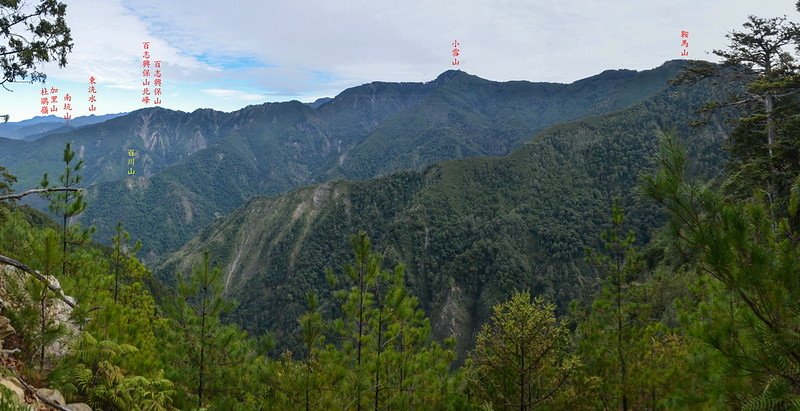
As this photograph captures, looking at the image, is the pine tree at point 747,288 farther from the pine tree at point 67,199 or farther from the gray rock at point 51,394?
the pine tree at point 67,199

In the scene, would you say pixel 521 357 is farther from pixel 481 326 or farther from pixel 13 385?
pixel 13 385

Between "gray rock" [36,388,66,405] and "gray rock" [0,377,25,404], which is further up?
"gray rock" [0,377,25,404]

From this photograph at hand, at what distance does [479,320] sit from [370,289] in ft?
341

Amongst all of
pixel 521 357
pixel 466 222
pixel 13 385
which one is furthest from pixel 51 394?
pixel 466 222

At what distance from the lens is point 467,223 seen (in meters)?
138

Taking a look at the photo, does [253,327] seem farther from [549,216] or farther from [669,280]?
[669,280]

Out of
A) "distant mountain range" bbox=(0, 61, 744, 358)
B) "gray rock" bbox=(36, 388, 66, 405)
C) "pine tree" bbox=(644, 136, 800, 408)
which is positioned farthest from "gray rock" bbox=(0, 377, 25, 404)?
"distant mountain range" bbox=(0, 61, 744, 358)

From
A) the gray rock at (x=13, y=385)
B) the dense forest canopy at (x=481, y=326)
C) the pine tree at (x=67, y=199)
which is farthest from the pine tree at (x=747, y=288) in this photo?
the pine tree at (x=67, y=199)

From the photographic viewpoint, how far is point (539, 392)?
9.33 meters

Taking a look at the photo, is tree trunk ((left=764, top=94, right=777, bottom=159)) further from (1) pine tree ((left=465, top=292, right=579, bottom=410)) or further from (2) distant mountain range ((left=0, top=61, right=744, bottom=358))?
(2) distant mountain range ((left=0, top=61, right=744, bottom=358))

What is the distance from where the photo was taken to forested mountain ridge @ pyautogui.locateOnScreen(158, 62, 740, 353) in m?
117

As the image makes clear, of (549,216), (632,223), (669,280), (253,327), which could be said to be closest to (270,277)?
(253,327)

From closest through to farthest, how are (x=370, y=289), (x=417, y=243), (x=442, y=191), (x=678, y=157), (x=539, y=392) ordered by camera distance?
(x=678, y=157) < (x=539, y=392) < (x=370, y=289) < (x=417, y=243) < (x=442, y=191)

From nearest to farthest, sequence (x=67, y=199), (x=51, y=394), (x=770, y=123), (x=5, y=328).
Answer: (x=51, y=394)
(x=5, y=328)
(x=67, y=199)
(x=770, y=123)
